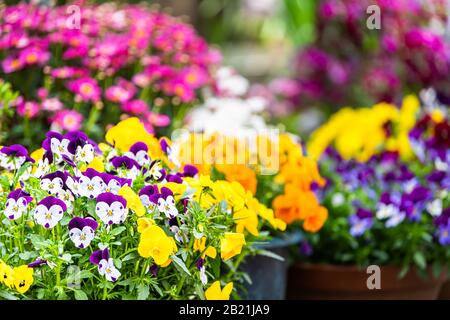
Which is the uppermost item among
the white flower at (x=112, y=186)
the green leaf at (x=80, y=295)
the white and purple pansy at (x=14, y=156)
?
the white and purple pansy at (x=14, y=156)

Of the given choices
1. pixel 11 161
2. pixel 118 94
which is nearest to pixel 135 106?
pixel 118 94

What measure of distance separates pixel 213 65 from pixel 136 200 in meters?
1.57

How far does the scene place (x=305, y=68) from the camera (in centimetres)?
411

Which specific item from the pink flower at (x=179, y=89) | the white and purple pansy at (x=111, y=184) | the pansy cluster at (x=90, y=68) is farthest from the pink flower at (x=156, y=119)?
the white and purple pansy at (x=111, y=184)

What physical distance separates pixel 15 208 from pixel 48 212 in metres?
0.07

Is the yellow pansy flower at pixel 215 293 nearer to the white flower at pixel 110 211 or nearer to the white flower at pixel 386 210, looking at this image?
the white flower at pixel 110 211

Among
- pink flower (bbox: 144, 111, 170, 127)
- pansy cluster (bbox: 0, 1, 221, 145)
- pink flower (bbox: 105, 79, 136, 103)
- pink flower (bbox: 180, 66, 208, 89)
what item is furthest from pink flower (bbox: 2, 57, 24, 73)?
pink flower (bbox: 180, 66, 208, 89)

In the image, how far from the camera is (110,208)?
5.03ft

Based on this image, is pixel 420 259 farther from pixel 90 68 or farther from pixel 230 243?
pixel 90 68

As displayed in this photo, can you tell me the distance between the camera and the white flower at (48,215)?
4.99 feet

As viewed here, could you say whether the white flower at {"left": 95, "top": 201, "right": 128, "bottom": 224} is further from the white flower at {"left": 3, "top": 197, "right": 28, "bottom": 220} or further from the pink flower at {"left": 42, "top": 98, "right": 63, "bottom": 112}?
the pink flower at {"left": 42, "top": 98, "right": 63, "bottom": 112}

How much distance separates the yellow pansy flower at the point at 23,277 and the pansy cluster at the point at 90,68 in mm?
921
